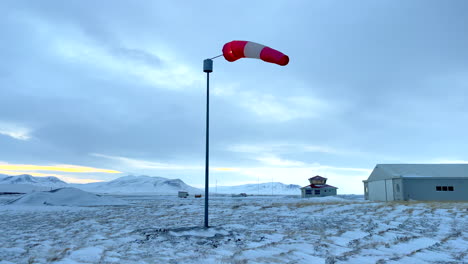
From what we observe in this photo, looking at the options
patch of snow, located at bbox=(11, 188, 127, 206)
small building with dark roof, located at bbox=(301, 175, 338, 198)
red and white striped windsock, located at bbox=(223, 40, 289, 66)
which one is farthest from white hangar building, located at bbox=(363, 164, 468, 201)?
patch of snow, located at bbox=(11, 188, 127, 206)

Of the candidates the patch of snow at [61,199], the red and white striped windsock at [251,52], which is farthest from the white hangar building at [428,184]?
the patch of snow at [61,199]

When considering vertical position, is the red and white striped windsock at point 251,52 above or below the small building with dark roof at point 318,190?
above

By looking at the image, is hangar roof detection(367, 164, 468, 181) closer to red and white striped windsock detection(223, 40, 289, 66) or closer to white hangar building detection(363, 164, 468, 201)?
white hangar building detection(363, 164, 468, 201)

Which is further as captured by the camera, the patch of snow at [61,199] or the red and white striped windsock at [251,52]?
the patch of snow at [61,199]

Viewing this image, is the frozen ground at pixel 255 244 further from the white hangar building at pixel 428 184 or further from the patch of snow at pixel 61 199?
the white hangar building at pixel 428 184

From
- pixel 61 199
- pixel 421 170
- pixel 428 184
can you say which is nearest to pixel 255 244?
A: pixel 61 199

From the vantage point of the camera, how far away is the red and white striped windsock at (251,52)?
1076 centimetres

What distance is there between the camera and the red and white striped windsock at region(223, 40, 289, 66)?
1076 centimetres

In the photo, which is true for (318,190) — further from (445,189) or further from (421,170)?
(445,189)

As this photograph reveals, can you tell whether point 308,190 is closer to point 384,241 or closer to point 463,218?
point 463,218

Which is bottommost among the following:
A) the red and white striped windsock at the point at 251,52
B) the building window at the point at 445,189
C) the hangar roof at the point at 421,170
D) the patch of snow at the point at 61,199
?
the patch of snow at the point at 61,199

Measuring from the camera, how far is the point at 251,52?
1148cm

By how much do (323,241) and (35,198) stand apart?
34519mm

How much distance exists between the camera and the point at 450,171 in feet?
116
